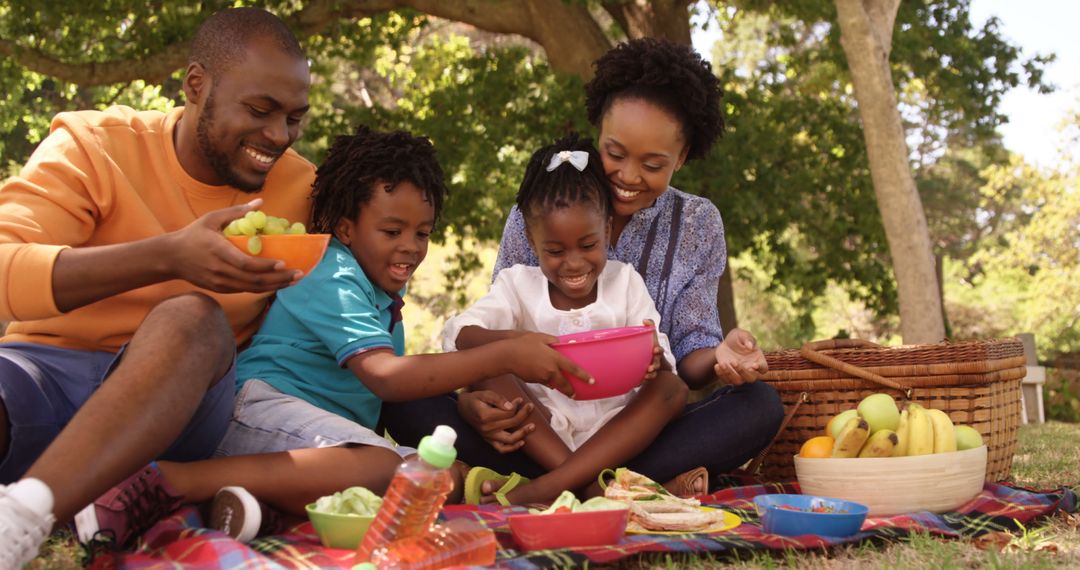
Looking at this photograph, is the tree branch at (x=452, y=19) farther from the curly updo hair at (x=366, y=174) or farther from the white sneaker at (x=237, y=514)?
the white sneaker at (x=237, y=514)

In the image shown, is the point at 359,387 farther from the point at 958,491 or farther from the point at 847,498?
the point at 958,491

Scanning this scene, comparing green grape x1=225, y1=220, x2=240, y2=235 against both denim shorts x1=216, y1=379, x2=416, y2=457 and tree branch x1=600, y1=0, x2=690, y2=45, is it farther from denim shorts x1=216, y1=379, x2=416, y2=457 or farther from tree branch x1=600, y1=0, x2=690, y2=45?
tree branch x1=600, y1=0, x2=690, y2=45

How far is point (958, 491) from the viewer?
309cm

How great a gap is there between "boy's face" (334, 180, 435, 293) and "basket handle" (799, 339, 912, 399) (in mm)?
1453

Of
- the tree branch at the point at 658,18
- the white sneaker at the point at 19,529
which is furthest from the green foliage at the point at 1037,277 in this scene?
the white sneaker at the point at 19,529

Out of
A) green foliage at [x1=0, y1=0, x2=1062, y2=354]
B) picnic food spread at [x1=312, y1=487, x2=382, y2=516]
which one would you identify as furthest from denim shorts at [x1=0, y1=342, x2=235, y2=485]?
green foliage at [x1=0, y1=0, x2=1062, y2=354]

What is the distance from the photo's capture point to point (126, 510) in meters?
2.39

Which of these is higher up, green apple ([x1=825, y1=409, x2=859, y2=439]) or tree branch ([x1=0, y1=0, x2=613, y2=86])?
tree branch ([x1=0, y1=0, x2=613, y2=86])

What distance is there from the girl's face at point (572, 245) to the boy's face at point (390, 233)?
1.28ft

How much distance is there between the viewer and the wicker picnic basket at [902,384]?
3.64m

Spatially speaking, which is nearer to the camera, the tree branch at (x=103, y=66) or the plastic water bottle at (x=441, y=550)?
the plastic water bottle at (x=441, y=550)

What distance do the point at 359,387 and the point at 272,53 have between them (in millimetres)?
1037

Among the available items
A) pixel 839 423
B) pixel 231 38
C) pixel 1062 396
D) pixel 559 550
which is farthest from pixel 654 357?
pixel 1062 396

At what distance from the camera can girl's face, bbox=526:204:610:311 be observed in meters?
3.35
